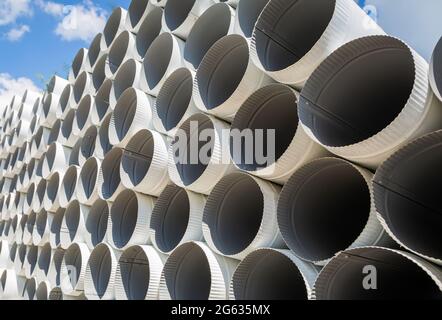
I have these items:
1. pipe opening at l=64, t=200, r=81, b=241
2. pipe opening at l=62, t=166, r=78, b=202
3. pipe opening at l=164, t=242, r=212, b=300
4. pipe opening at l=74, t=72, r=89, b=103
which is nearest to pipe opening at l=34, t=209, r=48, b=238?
pipe opening at l=62, t=166, r=78, b=202

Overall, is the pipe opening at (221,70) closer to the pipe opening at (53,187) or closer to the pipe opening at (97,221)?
the pipe opening at (97,221)

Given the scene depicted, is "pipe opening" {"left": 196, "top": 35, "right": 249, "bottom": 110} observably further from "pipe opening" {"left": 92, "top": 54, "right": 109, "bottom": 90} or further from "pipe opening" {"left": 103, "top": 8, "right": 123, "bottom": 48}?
"pipe opening" {"left": 103, "top": 8, "right": 123, "bottom": 48}

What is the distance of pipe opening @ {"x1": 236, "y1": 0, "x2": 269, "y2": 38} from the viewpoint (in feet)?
11.5

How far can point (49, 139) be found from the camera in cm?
830

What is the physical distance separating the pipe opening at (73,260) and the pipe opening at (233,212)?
105 inches

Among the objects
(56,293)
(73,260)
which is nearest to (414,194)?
(73,260)

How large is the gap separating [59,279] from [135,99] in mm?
2898

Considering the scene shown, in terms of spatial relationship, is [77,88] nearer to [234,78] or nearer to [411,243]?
[234,78]

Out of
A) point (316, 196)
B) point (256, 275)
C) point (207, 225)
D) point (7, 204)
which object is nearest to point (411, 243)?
point (316, 196)

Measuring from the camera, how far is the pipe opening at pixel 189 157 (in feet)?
11.4

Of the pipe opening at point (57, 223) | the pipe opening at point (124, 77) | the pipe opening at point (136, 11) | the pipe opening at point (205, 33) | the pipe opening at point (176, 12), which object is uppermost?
the pipe opening at point (136, 11)

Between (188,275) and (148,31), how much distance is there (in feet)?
12.0

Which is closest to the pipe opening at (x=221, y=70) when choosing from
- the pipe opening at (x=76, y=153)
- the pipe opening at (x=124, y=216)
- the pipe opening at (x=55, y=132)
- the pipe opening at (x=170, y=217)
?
the pipe opening at (x=170, y=217)

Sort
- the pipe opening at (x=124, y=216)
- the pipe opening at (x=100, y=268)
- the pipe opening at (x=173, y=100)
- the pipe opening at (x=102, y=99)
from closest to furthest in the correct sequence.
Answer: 1. the pipe opening at (x=173, y=100)
2. the pipe opening at (x=124, y=216)
3. the pipe opening at (x=100, y=268)
4. the pipe opening at (x=102, y=99)
